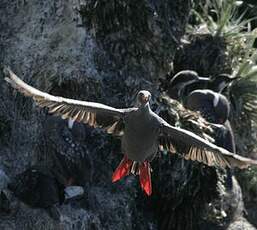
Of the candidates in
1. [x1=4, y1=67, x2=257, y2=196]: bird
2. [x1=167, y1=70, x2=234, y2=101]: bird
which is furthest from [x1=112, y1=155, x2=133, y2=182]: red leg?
[x1=167, y1=70, x2=234, y2=101]: bird

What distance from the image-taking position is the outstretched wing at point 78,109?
6.09 m

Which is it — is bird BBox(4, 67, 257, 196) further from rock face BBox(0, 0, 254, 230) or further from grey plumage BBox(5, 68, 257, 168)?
rock face BBox(0, 0, 254, 230)

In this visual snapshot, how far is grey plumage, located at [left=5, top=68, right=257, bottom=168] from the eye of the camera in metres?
6.09

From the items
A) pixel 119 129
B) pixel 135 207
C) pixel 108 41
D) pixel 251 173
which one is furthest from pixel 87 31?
pixel 251 173

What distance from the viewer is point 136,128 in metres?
6.21

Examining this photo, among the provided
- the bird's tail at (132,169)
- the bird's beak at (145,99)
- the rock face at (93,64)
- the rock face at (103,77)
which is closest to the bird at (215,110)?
the rock face at (103,77)

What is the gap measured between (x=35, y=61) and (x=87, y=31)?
631 millimetres

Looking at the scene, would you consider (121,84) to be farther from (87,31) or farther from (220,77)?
(220,77)

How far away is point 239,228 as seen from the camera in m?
9.76

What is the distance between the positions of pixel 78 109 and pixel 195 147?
915mm

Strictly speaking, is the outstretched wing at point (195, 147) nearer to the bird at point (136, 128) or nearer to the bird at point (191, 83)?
the bird at point (136, 128)

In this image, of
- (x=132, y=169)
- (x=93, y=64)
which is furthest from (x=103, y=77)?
(x=132, y=169)

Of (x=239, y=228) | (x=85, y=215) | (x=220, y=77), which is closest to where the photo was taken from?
(x=85, y=215)

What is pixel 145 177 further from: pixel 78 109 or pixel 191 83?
pixel 191 83
